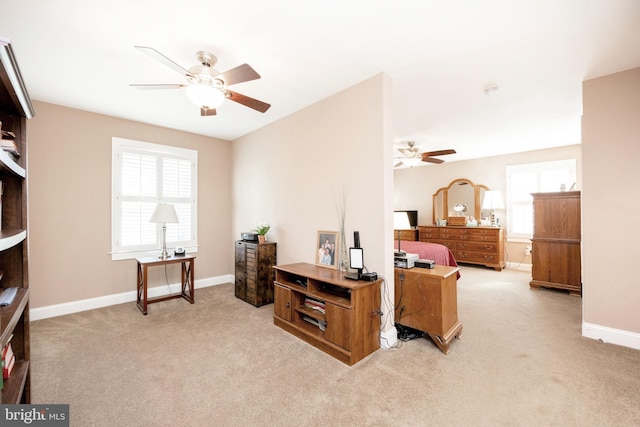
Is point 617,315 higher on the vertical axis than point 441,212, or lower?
lower

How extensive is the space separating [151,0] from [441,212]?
6845 millimetres

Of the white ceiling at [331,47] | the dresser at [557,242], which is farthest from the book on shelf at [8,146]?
the dresser at [557,242]

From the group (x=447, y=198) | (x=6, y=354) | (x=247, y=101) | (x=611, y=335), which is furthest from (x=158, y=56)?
(x=447, y=198)

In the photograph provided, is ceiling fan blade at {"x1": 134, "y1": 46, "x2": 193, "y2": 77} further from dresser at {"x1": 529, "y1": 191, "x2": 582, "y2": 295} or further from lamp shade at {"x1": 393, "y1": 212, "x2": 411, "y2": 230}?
dresser at {"x1": 529, "y1": 191, "x2": 582, "y2": 295}

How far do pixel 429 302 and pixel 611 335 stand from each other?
1.82 metres

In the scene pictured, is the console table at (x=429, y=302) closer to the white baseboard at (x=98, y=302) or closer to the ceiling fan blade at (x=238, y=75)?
the ceiling fan blade at (x=238, y=75)

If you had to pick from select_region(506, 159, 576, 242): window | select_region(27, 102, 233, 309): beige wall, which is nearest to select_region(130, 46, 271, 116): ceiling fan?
select_region(27, 102, 233, 309): beige wall

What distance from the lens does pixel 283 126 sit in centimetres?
383

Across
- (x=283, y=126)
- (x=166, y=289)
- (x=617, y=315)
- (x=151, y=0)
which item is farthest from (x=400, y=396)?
(x=166, y=289)

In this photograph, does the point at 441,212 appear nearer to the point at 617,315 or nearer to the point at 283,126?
the point at 617,315

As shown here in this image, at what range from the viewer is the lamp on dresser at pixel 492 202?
20.1 feet

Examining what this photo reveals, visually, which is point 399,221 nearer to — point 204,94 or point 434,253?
point 434,253

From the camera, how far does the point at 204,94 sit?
2.21 m

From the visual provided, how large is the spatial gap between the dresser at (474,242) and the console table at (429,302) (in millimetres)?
3827
